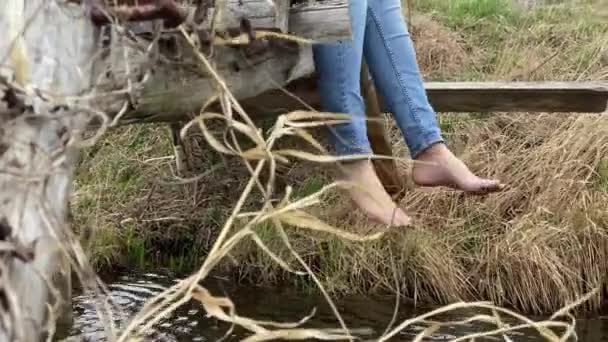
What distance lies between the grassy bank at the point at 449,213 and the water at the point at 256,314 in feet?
0.23

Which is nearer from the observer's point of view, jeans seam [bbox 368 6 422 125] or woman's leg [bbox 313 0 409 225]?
woman's leg [bbox 313 0 409 225]

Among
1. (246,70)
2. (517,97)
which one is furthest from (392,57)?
(517,97)

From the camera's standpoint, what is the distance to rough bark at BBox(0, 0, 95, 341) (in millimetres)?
858

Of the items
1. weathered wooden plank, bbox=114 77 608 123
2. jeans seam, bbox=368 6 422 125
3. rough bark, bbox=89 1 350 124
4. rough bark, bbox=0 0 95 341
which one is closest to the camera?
rough bark, bbox=0 0 95 341

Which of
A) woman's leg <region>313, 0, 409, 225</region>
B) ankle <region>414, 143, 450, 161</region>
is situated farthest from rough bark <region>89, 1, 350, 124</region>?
ankle <region>414, 143, 450, 161</region>

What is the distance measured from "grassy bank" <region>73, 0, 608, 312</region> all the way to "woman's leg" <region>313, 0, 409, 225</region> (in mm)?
717

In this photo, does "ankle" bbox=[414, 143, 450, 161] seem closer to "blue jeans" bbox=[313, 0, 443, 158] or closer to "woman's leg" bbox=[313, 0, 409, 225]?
"blue jeans" bbox=[313, 0, 443, 158]

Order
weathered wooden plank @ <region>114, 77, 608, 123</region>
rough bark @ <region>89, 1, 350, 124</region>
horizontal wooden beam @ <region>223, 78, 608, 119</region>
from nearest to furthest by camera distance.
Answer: rough bark @ <region>89, 1, 350, 124</region> → weathered wooden plank @ <region>114, 77, 608, 123</region> → horizontal wooden beam @ <region>223, 78, 608, 119</region>

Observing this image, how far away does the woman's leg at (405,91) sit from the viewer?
2.13 metres

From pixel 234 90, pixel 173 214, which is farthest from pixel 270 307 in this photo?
pixel 234 90

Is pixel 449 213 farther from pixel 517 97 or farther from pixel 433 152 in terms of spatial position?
pixel 433 152

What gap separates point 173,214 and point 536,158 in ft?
3.81

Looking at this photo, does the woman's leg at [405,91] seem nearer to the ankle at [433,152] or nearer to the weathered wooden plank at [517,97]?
the ankle at [433,152]

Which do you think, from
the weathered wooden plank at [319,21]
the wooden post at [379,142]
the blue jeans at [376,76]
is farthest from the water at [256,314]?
the weathered wooden plank at [319,21]
